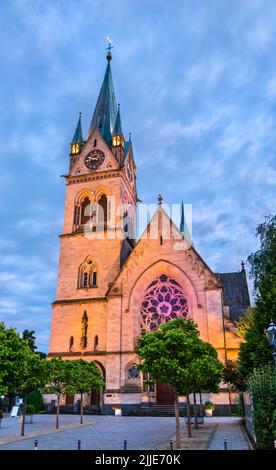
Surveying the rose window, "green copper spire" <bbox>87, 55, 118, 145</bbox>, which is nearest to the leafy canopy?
the rose window

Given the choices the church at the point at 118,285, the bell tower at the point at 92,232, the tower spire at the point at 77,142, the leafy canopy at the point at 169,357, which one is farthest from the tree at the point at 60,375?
the tower spire at the point at 77,142

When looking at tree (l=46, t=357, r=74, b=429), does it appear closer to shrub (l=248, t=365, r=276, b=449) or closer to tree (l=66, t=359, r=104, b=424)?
tree (l=66, t=359, r=104, b=424)

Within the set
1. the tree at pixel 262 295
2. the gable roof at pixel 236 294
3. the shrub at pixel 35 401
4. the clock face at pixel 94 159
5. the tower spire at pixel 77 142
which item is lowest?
the shrub at pixel 35 401

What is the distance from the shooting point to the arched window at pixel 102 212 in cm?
5050

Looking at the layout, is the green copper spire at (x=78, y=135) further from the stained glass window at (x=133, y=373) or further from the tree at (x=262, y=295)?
the tree at (x=262, y=295)

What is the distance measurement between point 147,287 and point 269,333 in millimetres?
29020

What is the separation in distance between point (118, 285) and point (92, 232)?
29.0ft

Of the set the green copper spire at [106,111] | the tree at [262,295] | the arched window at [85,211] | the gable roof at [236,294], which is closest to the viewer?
the tree at [262,295]

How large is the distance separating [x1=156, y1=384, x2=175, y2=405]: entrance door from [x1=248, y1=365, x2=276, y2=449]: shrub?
26.6 metres

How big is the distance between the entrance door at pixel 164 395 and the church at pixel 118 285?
10cm

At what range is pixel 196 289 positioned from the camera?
138 feet

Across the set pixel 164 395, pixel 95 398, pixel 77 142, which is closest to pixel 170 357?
pixel 164 395
